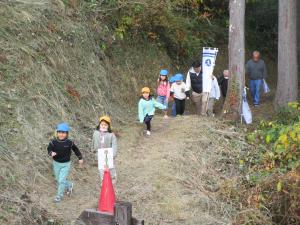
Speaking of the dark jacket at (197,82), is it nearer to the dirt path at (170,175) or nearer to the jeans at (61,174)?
the dirt path at (170,175)

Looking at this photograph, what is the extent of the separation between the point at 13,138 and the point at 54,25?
4.82 meters

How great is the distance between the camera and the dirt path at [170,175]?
9.87 m

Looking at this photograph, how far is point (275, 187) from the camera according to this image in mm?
10977

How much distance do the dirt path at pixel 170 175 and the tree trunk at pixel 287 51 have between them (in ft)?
11.6

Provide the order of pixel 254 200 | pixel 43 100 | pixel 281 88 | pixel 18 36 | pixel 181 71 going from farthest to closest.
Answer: pixel 181 71
pixel 281 88
pixel 18 36
pixel 43 100
pixel 254 200

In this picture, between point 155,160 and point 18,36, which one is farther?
point 18,36

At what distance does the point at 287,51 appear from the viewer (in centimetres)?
1683

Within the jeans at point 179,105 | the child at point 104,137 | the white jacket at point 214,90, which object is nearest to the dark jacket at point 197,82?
the white jacket at point 214,90

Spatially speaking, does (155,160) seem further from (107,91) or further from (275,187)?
(107,91)

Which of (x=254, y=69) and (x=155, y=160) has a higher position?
(x=254, y=69)

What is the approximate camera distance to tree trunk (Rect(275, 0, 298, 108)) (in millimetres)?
16516

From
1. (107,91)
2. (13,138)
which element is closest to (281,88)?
(107,91)

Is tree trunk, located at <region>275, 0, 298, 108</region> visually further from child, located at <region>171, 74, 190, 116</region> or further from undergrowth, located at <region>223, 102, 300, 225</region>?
undergrowth, located at <region>223, 102, 300, 225</region>

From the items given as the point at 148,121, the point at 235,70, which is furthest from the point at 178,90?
the point at 148,121
